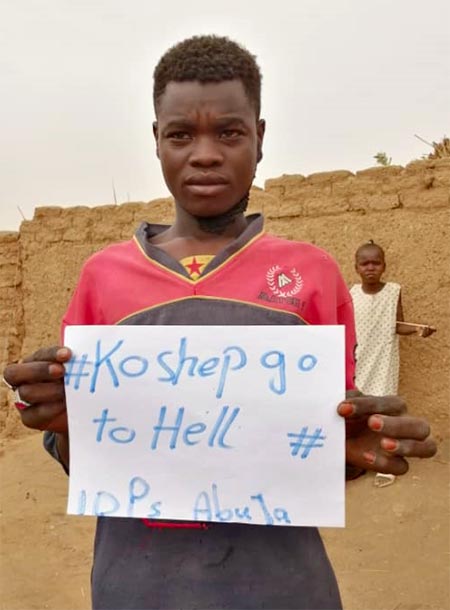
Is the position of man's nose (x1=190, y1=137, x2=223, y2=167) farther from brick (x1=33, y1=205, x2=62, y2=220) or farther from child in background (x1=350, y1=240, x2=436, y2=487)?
brick (x1=33, y1=205, x2=62, y2=220)

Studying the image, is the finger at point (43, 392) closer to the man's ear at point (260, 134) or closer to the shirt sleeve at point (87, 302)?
the shirt sleeve at point (87, 302)

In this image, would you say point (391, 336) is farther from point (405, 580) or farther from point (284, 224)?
point (405, 580)

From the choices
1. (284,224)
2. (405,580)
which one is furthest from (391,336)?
(405,580)

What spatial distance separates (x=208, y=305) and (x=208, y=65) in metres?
0.43

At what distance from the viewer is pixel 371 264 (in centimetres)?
394

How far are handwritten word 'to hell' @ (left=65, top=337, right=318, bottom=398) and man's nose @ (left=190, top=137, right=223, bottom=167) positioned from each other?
1.02ft

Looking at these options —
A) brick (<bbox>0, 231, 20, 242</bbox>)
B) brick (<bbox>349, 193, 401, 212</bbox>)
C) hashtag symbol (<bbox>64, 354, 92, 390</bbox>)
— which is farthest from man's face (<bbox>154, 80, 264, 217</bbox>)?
brick (<bbox>0, 231, 20, 242</bbox>)

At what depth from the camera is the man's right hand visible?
1.02 metres

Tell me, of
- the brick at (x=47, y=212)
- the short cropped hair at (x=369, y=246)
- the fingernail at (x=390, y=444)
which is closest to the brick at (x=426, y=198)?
the short cropped hair at (x=369, y=246)

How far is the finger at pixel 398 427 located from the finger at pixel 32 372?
1.68 ft

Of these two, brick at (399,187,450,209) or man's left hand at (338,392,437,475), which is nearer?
man's left hand at (338,392,437,475)

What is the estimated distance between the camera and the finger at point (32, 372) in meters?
1.01

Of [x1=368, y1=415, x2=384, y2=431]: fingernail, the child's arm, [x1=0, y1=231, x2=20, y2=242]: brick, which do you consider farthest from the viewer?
[x1=0, y1=231, x2=20, y2=242]: brick

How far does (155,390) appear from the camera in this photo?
3.52ft
